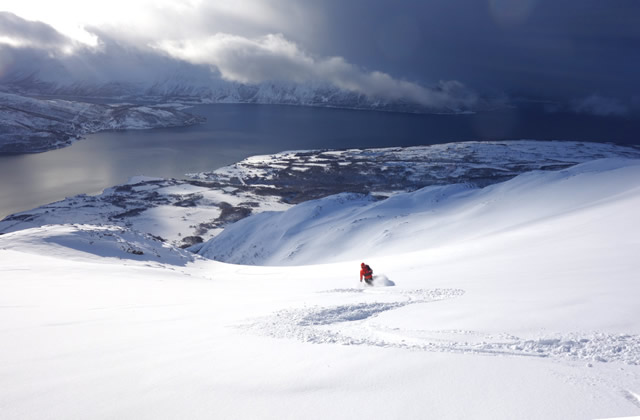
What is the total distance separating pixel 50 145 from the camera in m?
125

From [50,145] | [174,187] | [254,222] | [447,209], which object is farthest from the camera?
[50,145]

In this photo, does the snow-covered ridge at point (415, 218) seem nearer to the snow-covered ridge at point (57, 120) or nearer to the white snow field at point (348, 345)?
the white snow field at point (348, 345)

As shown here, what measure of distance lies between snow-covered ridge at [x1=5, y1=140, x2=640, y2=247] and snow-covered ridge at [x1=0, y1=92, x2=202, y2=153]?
76771 mm

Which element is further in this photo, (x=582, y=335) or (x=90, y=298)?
(x=90, y=298)

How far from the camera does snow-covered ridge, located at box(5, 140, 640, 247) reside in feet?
185

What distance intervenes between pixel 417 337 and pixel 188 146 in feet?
469

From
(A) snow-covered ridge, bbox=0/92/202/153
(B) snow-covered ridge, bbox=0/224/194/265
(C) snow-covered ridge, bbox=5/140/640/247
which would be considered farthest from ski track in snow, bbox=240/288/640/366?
(A) snow-covered ridge, bbox=0/92/202/153

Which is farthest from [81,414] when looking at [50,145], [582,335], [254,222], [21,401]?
[50,145]

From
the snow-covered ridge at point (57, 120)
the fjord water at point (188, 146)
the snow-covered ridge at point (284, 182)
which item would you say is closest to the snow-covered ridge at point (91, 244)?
the snow-covered ridge at point (284, 182)

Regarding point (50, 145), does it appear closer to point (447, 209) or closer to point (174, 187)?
point (174, 187)

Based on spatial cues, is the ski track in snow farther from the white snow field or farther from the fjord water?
the fjord water

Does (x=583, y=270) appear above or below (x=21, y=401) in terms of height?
above

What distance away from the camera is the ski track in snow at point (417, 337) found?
4.74 m

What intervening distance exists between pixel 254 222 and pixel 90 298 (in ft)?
126
